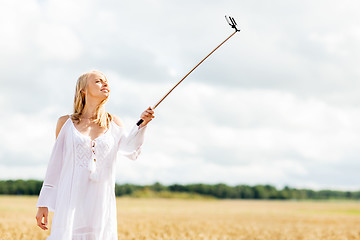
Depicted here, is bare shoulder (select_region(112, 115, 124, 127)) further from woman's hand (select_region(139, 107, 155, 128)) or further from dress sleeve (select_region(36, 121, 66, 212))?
dress sleeve (select_region(36, 121, 66, 212))

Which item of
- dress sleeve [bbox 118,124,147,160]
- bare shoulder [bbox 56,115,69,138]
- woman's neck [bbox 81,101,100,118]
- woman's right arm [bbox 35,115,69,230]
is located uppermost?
woman's neck [bbox 81,101,100,118]

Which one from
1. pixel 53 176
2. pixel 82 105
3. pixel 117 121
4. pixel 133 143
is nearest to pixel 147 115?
pixel 133 143

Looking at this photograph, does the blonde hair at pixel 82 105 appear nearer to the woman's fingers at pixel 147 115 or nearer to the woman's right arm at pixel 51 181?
the woman's right arm at pixel 51 181

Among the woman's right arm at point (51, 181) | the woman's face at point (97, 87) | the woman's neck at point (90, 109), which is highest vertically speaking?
the woman's face at point (97, 87)

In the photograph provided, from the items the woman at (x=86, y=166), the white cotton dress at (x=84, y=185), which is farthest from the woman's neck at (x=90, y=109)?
the white cotton dress at (x=84, y=185)

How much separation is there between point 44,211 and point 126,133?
1.10 m

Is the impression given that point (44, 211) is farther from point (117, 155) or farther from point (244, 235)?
point (244, 235)

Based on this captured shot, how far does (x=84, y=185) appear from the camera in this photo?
194 inches

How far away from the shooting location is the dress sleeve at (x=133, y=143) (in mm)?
5055

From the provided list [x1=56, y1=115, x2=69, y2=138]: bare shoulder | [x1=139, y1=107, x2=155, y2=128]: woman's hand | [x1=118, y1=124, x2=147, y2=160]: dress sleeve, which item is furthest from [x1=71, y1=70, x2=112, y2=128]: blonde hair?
[x1=139, y1=107, x2=155, y2=128]: woman's hand

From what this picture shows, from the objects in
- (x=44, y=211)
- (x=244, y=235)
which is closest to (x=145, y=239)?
(x=244, y=235)

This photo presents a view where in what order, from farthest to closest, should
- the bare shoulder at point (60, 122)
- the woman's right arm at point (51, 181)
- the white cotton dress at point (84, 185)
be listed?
the bare shoulder at point (60, 122) → the woman's right arm at point (51, 181) → the white cotton dress at point (84, 185)

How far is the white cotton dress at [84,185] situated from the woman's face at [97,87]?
1.11 feet

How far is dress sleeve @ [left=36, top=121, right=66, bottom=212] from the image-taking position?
5.05m
